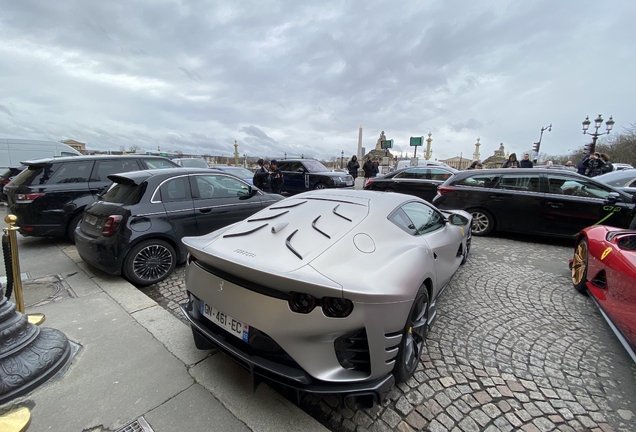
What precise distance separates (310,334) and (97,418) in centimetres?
147

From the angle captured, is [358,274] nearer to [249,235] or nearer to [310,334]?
[310,334]

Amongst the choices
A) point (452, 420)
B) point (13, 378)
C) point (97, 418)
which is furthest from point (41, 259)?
point (452, 420)

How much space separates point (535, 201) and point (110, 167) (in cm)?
880

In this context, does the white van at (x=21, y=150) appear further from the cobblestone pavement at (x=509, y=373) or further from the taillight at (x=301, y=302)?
the taillight at (x=301, y=302)

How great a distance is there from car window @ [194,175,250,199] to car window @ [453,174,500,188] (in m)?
4.89

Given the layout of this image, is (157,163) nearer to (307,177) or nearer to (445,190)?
(307,177)

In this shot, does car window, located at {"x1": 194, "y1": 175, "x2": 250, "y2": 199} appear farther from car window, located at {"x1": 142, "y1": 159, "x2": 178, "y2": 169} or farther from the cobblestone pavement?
car window, located at {"x1": 142, "y1": 159, "x2": 178, "y2": 169}

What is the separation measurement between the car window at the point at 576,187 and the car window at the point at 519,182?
0.26 metres

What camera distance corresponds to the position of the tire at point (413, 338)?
197 cm

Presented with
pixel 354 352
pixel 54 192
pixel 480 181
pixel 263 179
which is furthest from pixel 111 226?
pixel 480 181

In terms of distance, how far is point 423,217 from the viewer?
3.15 meters

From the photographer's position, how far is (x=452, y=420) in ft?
6.06

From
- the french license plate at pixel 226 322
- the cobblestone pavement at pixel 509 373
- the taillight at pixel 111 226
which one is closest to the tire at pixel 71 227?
the taillight at pixel 111 226

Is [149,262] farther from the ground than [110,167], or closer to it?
closer to it
